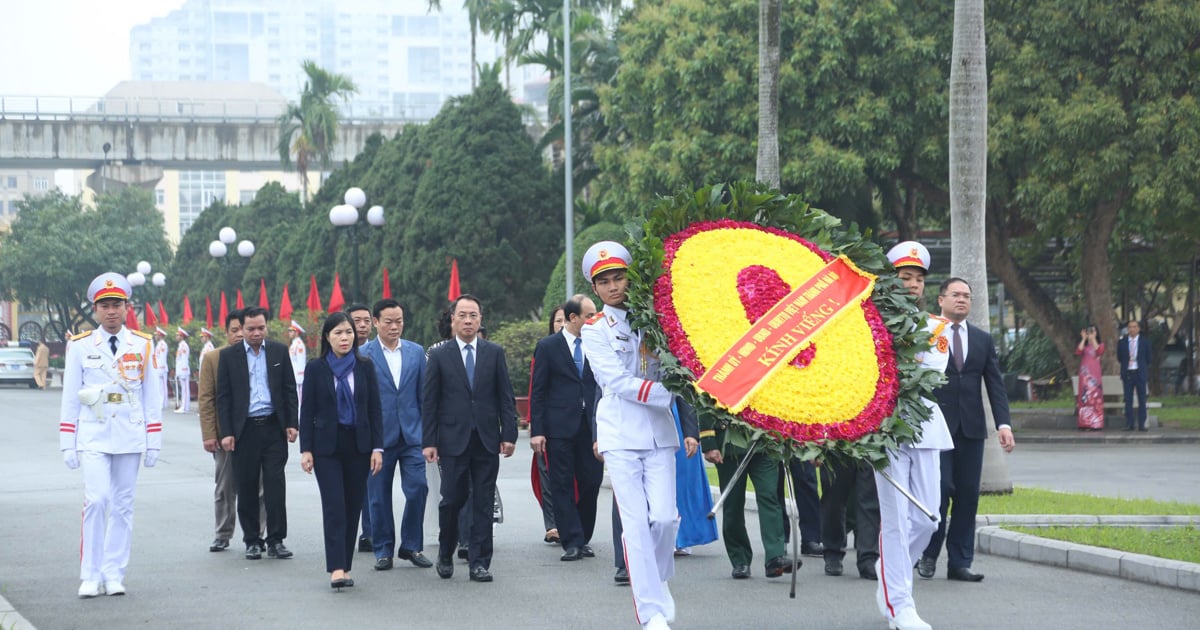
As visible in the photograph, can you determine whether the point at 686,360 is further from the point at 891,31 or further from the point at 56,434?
the point at 56,434

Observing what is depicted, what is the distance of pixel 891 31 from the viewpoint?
2709 cm

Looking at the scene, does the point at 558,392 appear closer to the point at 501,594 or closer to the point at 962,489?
the point at 501,594

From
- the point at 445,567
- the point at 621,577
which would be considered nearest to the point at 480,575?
the point at 445,567

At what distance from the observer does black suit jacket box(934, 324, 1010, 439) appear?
9891mm

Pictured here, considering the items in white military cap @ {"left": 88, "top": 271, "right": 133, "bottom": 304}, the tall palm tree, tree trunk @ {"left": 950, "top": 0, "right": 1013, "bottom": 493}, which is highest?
the tall palm tree

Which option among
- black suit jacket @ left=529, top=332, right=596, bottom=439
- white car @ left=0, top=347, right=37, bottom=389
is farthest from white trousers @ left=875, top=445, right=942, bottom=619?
white car @ left=0, top=347, right=37, bottom=389

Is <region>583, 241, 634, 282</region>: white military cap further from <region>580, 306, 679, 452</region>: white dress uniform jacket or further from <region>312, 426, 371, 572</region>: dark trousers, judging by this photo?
<region>312, 426, 371, 572</region>: dark trousers

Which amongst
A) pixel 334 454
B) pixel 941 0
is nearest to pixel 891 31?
pixel 941 0

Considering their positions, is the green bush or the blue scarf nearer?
the blue scarf

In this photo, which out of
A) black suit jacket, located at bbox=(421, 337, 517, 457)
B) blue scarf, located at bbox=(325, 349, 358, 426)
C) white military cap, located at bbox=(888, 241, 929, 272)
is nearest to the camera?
white military cap, located at bbox=(888, 241, 929, 272)

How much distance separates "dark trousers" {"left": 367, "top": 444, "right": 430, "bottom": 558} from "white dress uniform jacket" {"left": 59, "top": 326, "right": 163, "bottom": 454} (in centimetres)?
167

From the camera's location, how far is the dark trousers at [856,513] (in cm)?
1015

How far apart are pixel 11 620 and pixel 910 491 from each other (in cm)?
485

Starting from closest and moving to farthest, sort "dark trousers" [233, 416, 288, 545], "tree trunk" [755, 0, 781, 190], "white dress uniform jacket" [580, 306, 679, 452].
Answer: "white dress uniform jacket" [580, 306, 679, 452]
"dark trousers" [233, 416, 288, 545]
"tree trunk" [755, 0, 781, 190]
